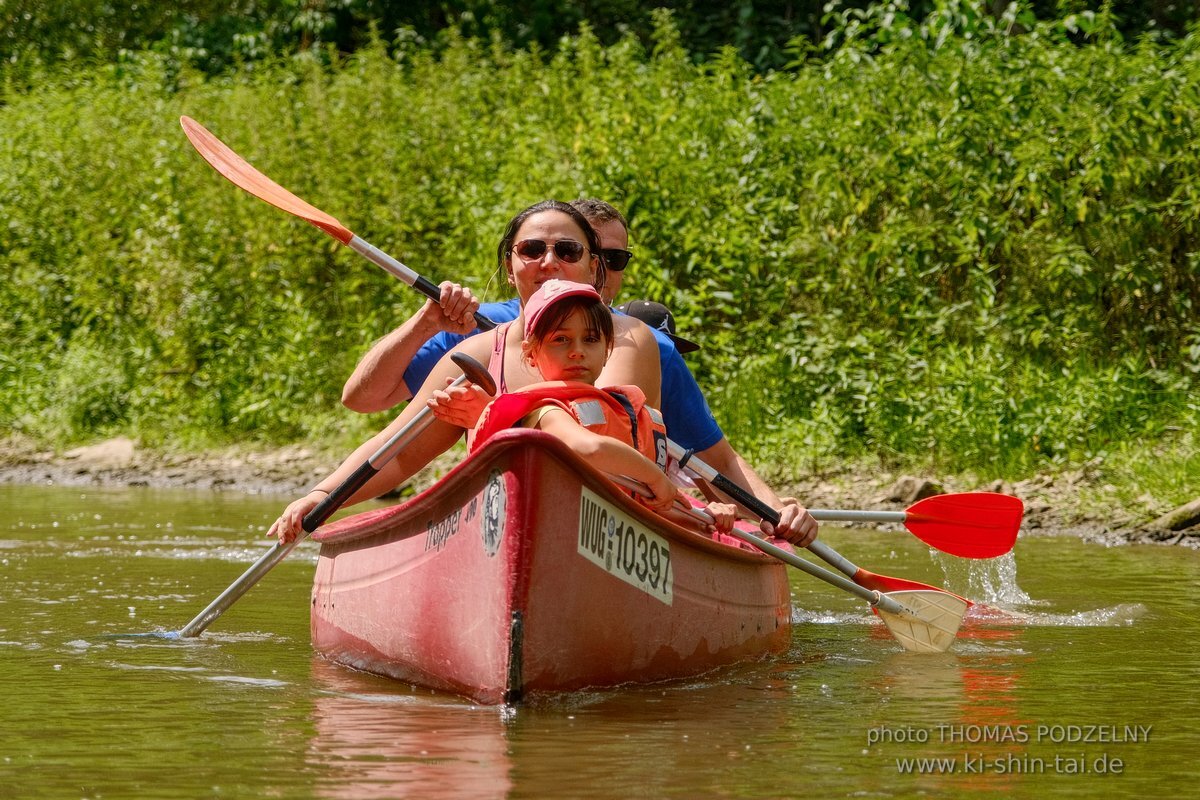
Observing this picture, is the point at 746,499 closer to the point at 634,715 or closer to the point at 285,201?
the point at 634,715

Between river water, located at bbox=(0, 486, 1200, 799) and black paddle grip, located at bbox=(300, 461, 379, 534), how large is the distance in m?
0.43

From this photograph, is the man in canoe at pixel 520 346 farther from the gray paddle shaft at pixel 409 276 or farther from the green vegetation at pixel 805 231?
the green vegetation at pixel 805 231

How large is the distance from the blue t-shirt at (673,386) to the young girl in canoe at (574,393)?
1078mm

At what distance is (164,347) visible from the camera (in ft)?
44.9

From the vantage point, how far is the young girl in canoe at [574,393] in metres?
3.86

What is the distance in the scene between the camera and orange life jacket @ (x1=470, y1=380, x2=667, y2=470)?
3.91 metres

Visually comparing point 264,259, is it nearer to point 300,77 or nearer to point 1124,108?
point 300,77

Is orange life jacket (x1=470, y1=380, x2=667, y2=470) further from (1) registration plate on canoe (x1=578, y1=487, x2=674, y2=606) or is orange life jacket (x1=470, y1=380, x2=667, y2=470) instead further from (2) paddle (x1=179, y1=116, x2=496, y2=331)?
(2) paddle (x1=179, y1=116, x2=496, y2=331)

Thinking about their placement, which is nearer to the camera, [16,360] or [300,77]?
[16,360]

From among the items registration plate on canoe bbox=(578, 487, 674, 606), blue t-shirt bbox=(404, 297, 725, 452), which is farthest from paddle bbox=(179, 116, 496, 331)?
registration plate on canoe bbox=(578, 487, 674, 606)

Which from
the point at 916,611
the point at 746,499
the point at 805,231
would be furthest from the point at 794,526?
the point at 805,231

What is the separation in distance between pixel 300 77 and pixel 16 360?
3.79 meters

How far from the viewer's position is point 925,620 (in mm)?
5281

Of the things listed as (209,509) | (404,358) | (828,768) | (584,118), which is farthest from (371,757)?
(584,118)
